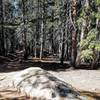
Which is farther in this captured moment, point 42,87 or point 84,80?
point 84,80

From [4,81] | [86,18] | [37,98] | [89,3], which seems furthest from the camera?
[89,3]

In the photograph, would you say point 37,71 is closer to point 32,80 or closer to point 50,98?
point 32,80

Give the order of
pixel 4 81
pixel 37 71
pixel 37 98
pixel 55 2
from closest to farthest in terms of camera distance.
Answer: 1. pixel 37 98
2. pixel 37 71
3. pixel 4 81
4. pixel 55 2

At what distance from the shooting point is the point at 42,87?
9.23 m

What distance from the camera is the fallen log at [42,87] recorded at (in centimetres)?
873

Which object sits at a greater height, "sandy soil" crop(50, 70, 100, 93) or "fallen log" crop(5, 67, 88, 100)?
"fallen log" crop(5, 67, 88, 100)

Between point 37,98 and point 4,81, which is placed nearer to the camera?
point 37,98

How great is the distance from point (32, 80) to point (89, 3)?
10212 millimetres

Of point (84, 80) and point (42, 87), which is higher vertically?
point (42, 87)

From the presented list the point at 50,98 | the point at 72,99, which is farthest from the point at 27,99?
the point at 72,99

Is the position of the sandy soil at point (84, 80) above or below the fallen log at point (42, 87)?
below

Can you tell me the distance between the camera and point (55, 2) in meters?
36.7

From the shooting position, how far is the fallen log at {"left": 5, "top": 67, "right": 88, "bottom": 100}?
873 cm

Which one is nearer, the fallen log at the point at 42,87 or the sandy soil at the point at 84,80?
the fallen log at the point at 42,87
